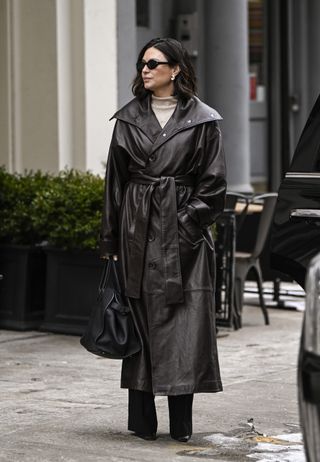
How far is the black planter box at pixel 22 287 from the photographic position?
10820 millimetres

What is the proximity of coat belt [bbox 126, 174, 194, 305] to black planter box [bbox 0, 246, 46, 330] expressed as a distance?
4054 mm

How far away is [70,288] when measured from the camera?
34.9ft

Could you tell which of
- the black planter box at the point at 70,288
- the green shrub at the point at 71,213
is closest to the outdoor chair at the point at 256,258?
the black planter box at the point at 70,288

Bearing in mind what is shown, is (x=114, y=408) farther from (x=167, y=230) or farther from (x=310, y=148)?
(x=310, y=148)

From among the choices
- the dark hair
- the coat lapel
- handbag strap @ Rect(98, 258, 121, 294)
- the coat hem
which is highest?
the dark hair

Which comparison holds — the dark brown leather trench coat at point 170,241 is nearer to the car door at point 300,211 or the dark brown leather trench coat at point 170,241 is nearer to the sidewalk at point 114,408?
the sidewalk at point 114,408

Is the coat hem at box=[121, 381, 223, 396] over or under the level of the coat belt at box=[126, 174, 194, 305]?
under

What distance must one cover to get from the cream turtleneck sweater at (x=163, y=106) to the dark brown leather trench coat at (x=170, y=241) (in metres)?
0.04

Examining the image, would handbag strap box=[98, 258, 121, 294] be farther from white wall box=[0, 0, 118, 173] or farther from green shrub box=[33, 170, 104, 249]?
white wall box=[0, 0, 118, 173]

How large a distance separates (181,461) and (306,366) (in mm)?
1659

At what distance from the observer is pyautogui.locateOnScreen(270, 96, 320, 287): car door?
624 centimetres

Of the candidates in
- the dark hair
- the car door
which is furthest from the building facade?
the car door

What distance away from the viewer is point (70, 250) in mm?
10578

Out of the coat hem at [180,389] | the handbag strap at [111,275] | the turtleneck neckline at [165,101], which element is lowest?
the coat hem at [180,389]
